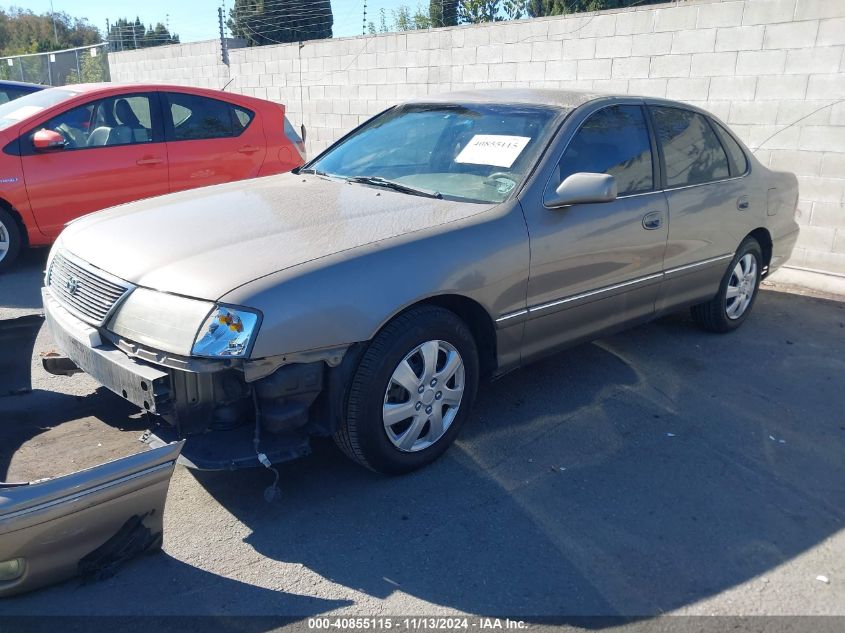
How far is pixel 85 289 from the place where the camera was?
3.35 m

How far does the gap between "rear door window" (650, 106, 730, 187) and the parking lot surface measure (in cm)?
142

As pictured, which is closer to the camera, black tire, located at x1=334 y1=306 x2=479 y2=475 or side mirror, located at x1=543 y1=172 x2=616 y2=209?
black tire, located at x1=334 y1=306 x2=479 y2=475

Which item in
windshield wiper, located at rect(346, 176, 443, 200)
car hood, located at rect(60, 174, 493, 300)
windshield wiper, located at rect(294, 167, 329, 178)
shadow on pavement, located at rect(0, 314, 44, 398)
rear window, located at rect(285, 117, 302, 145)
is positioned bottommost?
shadow on pavement, located at rect(0, 314, 44, 398)

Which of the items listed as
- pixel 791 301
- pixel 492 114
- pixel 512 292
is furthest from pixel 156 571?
pixel 791 301

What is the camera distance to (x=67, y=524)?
259 centimetres

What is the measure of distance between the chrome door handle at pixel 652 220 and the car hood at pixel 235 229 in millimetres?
1247

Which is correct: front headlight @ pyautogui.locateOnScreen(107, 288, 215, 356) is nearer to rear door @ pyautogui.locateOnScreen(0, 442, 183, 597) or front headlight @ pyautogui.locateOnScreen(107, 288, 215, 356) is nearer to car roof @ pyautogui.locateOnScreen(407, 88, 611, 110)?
rear door @ pyautogui.locateOnScreen(0, 442, 183, 597)

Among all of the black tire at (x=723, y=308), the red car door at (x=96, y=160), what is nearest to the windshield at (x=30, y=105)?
the red car door at (x=96, y=160)

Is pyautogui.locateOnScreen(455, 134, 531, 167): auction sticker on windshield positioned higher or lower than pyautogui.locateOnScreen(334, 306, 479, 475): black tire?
higher

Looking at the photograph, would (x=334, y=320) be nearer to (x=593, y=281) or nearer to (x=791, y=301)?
(x=593, y=281)

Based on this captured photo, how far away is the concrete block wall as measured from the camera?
22.4 feet

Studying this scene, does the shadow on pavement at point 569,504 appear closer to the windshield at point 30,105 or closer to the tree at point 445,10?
the windshield at point 30,105

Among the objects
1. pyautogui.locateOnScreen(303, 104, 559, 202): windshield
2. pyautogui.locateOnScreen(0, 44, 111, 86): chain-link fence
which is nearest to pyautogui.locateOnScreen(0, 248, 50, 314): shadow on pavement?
pyautogui.locateOnScreen(303, 104, 559, 202): windshield

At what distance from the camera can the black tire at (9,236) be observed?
262 inches
